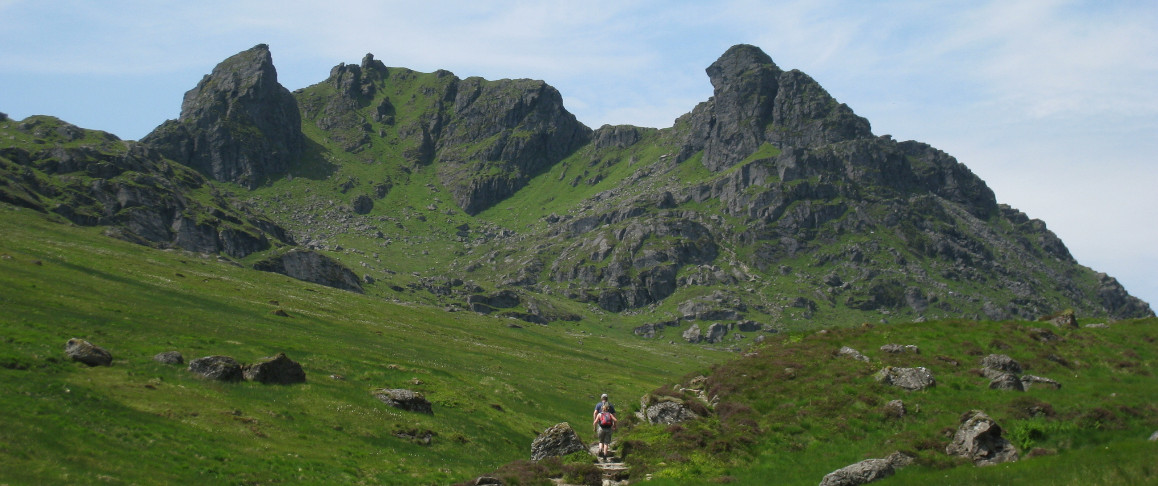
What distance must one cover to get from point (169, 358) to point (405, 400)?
15.6 meters

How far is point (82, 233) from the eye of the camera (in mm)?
144625

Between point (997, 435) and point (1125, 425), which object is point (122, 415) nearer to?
point (997, 435)

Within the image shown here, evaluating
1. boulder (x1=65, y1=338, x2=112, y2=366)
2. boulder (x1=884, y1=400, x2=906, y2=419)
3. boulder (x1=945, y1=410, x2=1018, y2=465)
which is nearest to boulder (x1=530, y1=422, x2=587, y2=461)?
boulder (x1=884, y1=400, x2=906, y2=419)

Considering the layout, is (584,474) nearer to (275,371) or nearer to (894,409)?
(894,409)

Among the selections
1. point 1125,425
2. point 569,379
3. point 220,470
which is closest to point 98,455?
point 220,470

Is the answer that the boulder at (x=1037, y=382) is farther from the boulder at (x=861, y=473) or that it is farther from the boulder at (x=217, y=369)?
the boulder at (x=217, y=369)

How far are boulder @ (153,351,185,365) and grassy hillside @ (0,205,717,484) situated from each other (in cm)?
46

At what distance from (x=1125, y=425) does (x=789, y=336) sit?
2509 cm

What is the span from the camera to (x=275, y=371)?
4250 centimetres

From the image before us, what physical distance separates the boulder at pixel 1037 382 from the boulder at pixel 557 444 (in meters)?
25.1

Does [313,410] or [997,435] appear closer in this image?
[997,435]

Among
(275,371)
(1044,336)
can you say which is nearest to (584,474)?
(275,371)

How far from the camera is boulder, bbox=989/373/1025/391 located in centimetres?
3391

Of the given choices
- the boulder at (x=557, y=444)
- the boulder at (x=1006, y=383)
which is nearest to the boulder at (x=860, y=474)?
the boulder at (x=1006, y=383)
